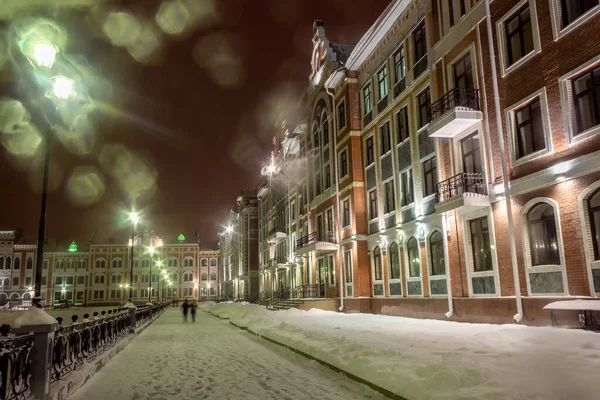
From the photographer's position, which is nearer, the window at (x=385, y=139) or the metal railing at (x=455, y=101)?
the metal railing at (x=455, y=101)

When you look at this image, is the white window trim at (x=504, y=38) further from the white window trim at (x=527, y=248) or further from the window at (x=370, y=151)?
the window at (x=370, y=151)

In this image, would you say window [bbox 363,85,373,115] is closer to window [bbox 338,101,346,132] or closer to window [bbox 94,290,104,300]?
window [bbox 338,101,346,132]

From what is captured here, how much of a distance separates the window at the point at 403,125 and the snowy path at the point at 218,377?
491 inches

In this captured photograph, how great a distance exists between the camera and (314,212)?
35219 mm

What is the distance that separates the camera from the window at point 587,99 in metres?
12.3

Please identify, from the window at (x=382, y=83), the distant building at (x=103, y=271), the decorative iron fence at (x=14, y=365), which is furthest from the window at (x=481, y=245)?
the distant building at (x=103, y=271)

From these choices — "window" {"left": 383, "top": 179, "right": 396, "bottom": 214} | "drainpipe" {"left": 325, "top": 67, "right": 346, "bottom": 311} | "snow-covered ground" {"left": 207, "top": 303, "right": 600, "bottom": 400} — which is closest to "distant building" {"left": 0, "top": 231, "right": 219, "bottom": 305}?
"drainpipe" {"left": 325, "top": 67, "right": 346, "bottom": 311}

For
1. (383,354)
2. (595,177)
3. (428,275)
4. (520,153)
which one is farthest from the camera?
(428,275)

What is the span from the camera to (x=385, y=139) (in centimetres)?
2534

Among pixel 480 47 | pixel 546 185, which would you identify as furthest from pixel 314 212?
pixel 546 185

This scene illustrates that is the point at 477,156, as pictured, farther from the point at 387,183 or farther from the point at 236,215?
the point at 236,215

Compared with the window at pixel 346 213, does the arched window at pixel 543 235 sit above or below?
below

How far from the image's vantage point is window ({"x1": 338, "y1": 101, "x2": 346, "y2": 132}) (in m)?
29.6

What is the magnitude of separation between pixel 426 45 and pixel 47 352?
61.6 feet
